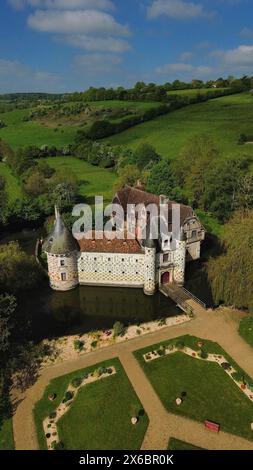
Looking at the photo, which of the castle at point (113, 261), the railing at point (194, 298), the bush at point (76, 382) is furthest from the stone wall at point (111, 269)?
the bush at point (76, 382)

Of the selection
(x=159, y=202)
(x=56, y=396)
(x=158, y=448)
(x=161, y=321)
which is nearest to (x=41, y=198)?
(x=159, y=202)

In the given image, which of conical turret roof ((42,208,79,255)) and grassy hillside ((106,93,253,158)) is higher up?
grassy hillside ((106,93,253,158))

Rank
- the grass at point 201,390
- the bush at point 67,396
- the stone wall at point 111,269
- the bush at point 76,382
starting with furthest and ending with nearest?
the stone wall at point 111,269 → the bush at point 76,382 → the bush at point 67,396 → the grass at point 201,390

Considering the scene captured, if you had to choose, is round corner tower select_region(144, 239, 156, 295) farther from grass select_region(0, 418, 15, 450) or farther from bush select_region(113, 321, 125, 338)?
grass select_region(0, 418, 15, 450)

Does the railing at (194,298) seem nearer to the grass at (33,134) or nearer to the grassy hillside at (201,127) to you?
the grassy hillside at (201,127)

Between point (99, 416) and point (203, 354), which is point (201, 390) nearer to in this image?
point (203, 354)

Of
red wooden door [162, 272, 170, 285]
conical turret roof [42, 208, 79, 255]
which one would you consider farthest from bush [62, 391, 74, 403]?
red wooden door [162, 272, 170, 285]

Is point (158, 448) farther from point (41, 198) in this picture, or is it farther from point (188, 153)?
point (188, 153)
